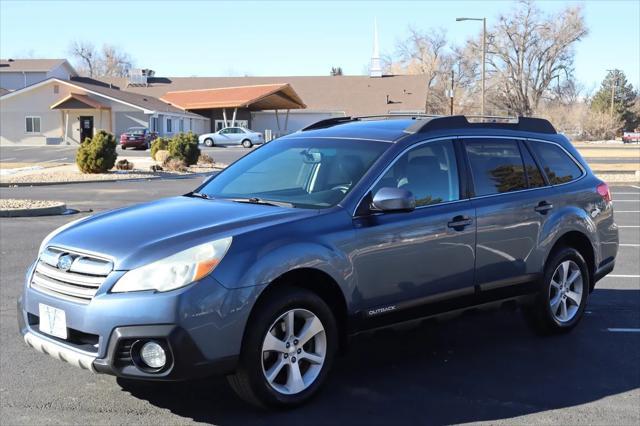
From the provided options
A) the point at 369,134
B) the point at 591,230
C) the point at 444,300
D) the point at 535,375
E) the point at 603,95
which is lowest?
the point at 535,375

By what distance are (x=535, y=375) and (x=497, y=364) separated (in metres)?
0.33

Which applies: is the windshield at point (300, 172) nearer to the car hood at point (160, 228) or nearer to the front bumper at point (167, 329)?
the car hood at point (160, 228)

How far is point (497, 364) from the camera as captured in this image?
214 inches

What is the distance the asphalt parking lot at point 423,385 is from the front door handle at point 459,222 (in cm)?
75

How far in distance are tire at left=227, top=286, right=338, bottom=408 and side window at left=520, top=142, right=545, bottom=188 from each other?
2470 mm

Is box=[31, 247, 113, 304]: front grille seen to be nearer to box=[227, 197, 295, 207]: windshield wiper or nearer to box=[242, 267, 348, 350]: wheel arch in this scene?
box=[242, 267, 348, 350]: wheel arch

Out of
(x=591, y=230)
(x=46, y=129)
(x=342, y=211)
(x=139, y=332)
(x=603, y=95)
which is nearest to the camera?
(x=139, y=332)

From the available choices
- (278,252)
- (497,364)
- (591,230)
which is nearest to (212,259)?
(278,252)

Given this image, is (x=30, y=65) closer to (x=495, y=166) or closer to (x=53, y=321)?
(x=495, y=166)

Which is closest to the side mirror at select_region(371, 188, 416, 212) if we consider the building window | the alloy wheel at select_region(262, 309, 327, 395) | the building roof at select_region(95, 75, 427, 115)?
the alloy wheel at select_region(262, 309, 327, 395)

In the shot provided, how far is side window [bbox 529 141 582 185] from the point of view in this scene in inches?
245

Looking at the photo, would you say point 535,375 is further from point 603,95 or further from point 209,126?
point 603,95

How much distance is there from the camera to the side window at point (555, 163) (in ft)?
20.4

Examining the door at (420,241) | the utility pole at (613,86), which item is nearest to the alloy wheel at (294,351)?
the door at (420,241)
